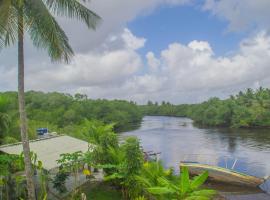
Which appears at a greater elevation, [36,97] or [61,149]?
[36,97]

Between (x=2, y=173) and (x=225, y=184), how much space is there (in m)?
13.9

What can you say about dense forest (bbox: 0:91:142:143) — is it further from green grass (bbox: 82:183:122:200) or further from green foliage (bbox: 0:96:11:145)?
green grass (bbox: 82:183:122:200)

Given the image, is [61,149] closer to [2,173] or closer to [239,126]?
[2,173]

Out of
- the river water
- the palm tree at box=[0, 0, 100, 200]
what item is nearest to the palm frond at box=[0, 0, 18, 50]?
the palm tree at box=[0, 0, 100, 200]

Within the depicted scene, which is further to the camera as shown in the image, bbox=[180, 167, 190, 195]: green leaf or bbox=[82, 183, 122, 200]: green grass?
bbox=[82, 183, 122, 200]: green grass

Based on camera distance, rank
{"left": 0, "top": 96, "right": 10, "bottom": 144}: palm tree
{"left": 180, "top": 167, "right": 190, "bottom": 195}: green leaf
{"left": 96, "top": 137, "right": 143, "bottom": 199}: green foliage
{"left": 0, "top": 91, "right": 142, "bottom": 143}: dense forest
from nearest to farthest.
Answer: {"left": 180, "top": 167, "right": 190, "bottom": 195}: green leaf
{"left": 96, "top": 137, "right": 143, "bottom": 199}: green foliage
{"left": 0, "top": 96, "right": 10, "bottom": 144}: palm tree
{"left": 0, "top": 91, "right": 142, "bottom": 143}: dense forest

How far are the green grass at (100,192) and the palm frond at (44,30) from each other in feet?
18.6

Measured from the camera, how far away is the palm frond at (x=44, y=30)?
29.6 feet

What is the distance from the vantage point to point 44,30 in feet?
30.1

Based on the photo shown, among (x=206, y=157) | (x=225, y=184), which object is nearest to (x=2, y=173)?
(x=225, y=184)

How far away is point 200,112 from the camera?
73000mm

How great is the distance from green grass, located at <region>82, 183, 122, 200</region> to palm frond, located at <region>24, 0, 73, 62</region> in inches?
223

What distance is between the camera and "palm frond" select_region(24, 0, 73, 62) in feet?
29.6

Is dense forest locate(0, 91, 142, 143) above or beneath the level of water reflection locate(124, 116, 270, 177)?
above
